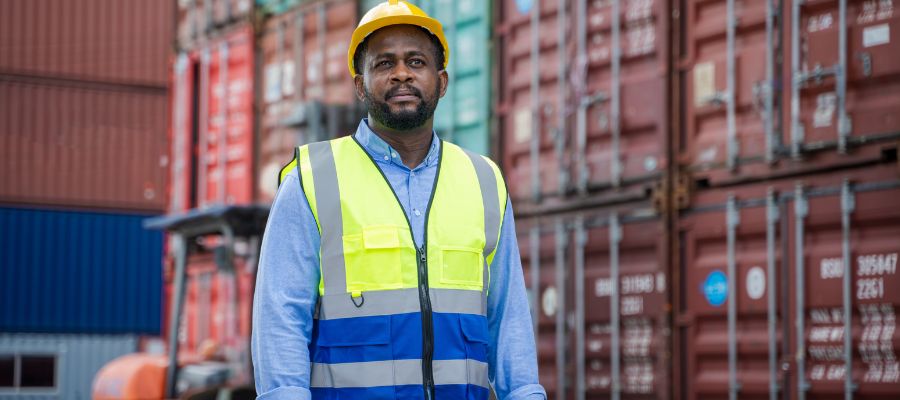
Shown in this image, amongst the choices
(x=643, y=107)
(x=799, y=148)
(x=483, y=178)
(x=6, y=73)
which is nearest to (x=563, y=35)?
(x=643, y=107)

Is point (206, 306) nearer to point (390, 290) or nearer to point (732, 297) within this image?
point (732, 297)

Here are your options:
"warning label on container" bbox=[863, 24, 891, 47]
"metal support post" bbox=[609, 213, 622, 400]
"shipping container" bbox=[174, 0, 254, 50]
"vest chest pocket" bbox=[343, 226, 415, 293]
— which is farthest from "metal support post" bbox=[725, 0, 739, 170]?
"shipping container" bbox=[174, 0, 254, 50]

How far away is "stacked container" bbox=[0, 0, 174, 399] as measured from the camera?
2030 cm

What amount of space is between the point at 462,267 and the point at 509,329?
0.78 feet

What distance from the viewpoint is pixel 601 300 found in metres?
9.69

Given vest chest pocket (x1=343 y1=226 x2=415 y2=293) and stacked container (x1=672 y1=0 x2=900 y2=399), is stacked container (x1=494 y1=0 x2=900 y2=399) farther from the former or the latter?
vest chest pocket (x1=343 y1=226 x2=415 y2=293)

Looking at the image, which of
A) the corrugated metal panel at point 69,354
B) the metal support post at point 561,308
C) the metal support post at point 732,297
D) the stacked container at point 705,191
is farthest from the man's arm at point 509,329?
the corrugated metal panel at point 69,354

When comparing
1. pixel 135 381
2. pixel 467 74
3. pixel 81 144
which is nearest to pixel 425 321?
pixel 467 74

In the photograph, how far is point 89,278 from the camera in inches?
→ 821

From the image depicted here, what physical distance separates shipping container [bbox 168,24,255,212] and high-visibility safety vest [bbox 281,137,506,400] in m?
11.4

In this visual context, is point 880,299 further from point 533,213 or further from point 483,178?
point 483,178

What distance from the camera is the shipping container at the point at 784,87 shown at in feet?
24.9

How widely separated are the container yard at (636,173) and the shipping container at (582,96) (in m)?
0.02

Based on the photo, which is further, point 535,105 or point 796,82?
point 535,105
